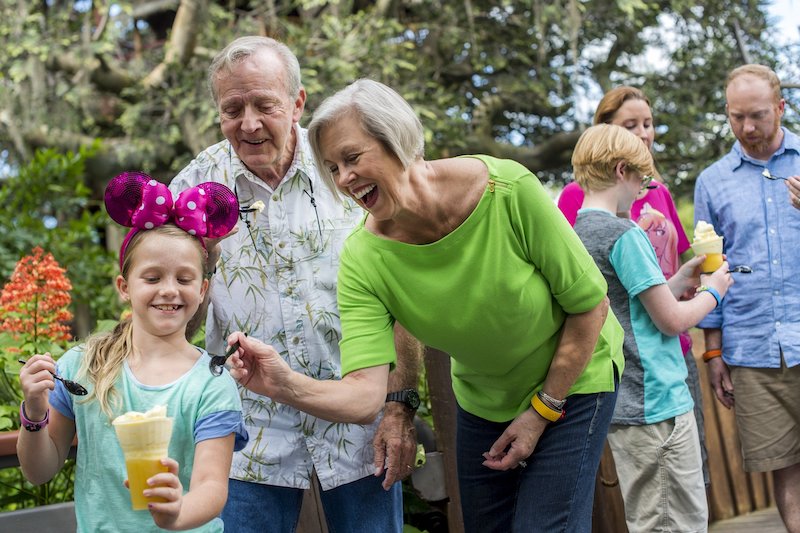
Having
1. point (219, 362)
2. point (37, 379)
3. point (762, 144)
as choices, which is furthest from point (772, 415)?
point (37, 379)

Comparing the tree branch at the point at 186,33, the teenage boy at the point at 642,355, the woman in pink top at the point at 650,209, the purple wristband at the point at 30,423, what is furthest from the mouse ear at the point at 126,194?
the tree branch at the point at 186,33

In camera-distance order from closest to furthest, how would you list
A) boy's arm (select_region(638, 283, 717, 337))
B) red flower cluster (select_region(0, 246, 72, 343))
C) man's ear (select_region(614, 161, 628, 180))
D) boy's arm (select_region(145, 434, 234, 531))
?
boy's arm (select_region(145, 434, 234, 531)) → boy's arm (select_region(638, 283, 717, 337)) → man's ear (select_region(614, 161, 628, 180)) → red flower cluster (select_region(0, 246, 72, 343))

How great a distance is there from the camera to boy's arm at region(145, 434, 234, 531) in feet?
6.01

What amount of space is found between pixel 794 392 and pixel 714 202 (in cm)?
89

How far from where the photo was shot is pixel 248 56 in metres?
2.64

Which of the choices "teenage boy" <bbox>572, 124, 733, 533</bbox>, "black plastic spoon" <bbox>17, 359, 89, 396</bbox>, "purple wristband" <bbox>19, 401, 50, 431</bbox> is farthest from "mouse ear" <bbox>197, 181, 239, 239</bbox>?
"teenage boy" <bbox>572, 124, 733, 533</bbox>

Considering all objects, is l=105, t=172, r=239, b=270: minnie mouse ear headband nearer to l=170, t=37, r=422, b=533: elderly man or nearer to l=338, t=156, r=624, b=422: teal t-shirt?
l=170, t=37, r=422, b=533: elderly man

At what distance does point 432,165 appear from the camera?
94.9 inches

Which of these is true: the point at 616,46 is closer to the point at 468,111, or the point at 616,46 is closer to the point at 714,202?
the point at 468,111

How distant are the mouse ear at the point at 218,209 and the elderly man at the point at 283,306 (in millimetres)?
194

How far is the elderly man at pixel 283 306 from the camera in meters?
2.64

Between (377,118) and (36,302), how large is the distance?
2.38 metres

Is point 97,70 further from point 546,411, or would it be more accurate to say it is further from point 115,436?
point 546,411

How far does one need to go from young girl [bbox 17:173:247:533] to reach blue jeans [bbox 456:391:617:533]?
0.75m
